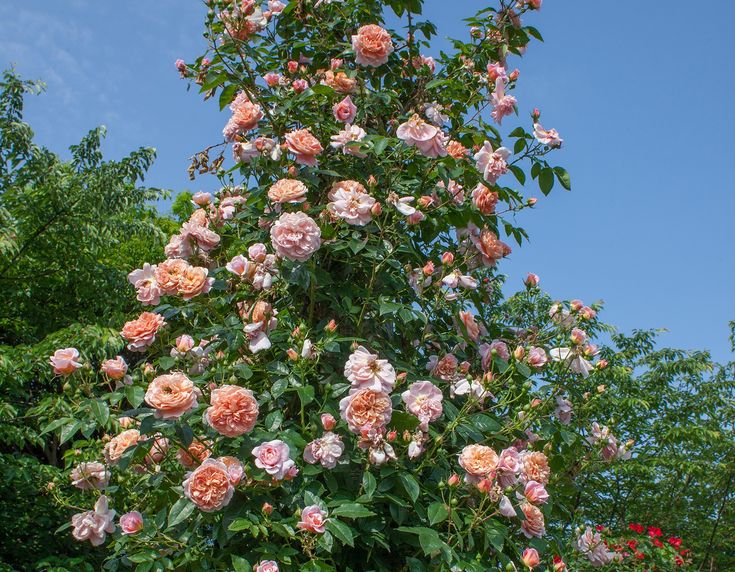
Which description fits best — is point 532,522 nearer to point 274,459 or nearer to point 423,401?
point 423,401

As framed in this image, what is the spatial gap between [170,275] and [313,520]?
89cm

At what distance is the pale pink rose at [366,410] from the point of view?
192 centimetres

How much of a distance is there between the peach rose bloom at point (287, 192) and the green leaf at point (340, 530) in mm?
981

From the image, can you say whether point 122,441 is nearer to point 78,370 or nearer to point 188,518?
point 78,370

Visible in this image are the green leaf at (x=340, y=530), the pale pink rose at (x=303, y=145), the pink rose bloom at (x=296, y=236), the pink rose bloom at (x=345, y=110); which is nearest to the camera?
the green leaf at (x=340, y=530)

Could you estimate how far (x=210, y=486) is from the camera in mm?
1864

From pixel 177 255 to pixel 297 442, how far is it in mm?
882

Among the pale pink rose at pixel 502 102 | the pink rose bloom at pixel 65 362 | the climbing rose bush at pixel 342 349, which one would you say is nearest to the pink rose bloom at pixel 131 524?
the climbing rose bush at pixel 342 349

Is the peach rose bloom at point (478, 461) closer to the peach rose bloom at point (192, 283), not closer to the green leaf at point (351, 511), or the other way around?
the green leaf at point (351, 511)

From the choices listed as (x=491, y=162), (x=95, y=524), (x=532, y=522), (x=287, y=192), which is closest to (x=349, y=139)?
(x=287, y=192)

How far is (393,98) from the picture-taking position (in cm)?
265

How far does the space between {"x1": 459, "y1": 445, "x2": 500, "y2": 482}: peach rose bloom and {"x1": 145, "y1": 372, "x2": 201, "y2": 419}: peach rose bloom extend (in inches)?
30.2

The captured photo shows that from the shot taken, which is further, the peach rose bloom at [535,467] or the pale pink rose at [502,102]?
the pale pink rose at [502,102]

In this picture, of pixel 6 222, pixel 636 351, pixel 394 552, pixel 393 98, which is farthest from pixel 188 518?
pixel 636 351
